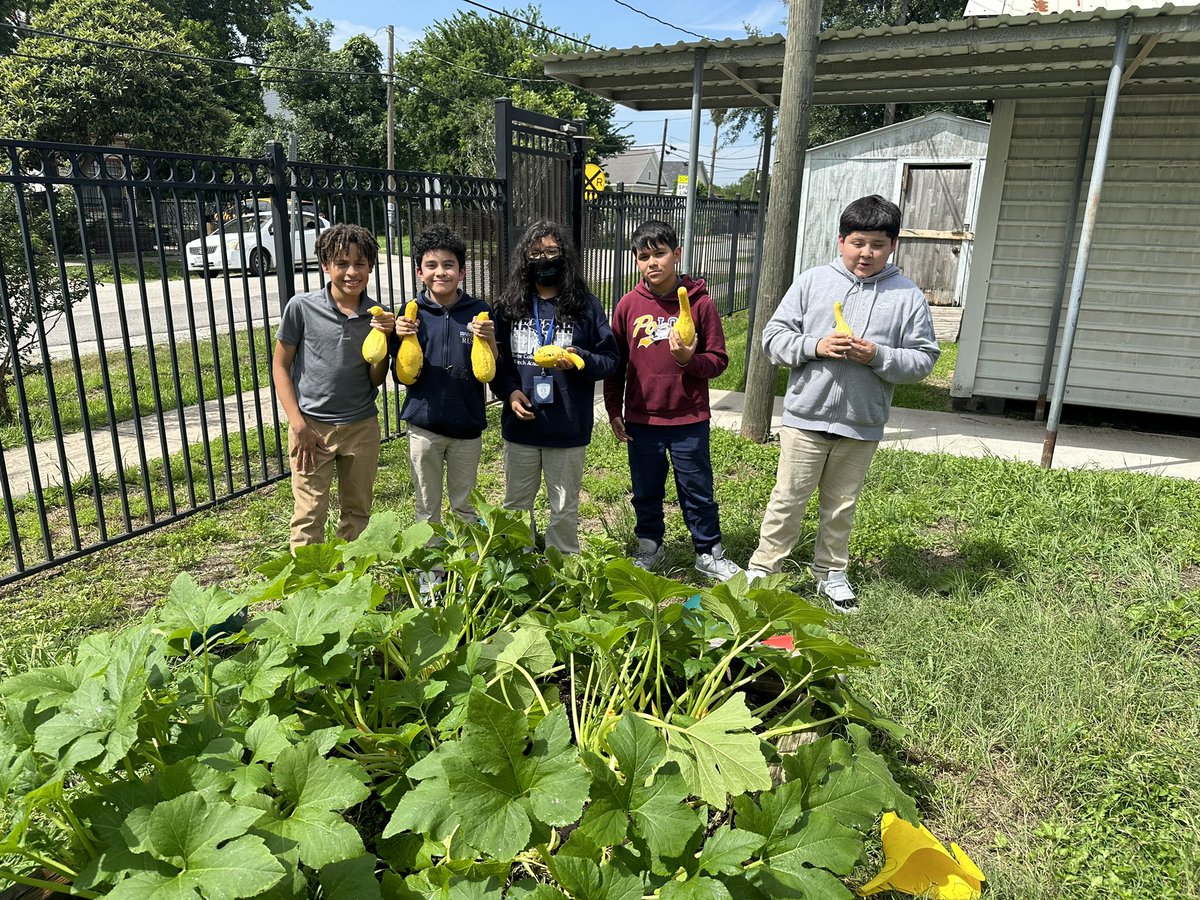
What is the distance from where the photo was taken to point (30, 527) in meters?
4.55

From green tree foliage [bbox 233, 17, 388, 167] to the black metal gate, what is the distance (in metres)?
30.5

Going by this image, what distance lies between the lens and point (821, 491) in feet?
12.1

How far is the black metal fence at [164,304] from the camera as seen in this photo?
3832 mm

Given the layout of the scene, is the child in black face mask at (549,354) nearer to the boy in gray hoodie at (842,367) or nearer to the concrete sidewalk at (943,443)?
the boy in gray hoodie at (842,367)

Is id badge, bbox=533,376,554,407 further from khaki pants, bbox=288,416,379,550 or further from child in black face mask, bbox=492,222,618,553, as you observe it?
khaki pants, bbox=288,416,379,550

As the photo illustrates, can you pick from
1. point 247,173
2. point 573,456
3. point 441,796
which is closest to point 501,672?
point 441,796

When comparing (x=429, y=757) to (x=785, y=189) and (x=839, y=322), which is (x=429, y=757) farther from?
(x=785, y=189)

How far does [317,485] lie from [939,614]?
2.90m

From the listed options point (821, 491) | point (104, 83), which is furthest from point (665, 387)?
point (104, 83)

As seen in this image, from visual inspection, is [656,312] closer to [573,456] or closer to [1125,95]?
[573,456]

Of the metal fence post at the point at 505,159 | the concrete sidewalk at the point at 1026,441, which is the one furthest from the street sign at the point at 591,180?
the concrete sidewalk at the point at 1026,441

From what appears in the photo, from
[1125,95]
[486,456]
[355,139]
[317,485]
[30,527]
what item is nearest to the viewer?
[317,485]

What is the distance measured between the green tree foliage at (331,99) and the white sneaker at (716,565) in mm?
34969

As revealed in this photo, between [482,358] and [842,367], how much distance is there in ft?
5.19
